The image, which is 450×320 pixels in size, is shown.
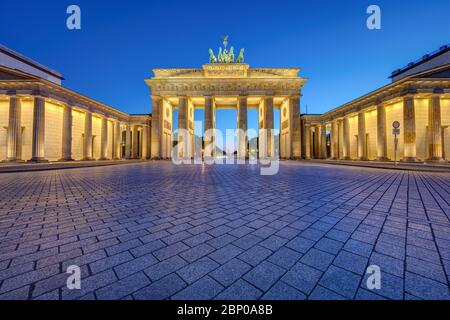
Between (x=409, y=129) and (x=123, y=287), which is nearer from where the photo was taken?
(x=123, y=287)

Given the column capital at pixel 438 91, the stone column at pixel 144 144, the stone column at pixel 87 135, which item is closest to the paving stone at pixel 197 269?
the column capital at pixel 438 91

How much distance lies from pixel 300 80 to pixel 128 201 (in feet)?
100

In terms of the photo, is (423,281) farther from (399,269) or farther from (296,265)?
(296,265)

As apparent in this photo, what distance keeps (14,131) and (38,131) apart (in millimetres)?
2502

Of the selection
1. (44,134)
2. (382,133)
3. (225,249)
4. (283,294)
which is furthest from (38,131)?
(382,133)

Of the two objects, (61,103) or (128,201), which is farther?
(61,103)

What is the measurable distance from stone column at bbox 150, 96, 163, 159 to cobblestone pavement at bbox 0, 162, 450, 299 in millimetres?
25843

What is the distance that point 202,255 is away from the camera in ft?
6.25

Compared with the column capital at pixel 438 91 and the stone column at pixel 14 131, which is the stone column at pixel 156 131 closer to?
the stone column at pixel 14 131

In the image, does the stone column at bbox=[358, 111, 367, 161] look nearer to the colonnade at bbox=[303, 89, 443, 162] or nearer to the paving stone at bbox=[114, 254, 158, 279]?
the colonnade at bbox=[303, 89, 443, 162]

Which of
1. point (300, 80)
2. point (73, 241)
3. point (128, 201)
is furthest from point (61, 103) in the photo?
point (300, 80)

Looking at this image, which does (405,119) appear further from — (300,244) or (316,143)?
(300,244)

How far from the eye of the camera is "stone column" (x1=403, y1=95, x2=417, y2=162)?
18281 mm

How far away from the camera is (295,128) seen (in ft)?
91.7
